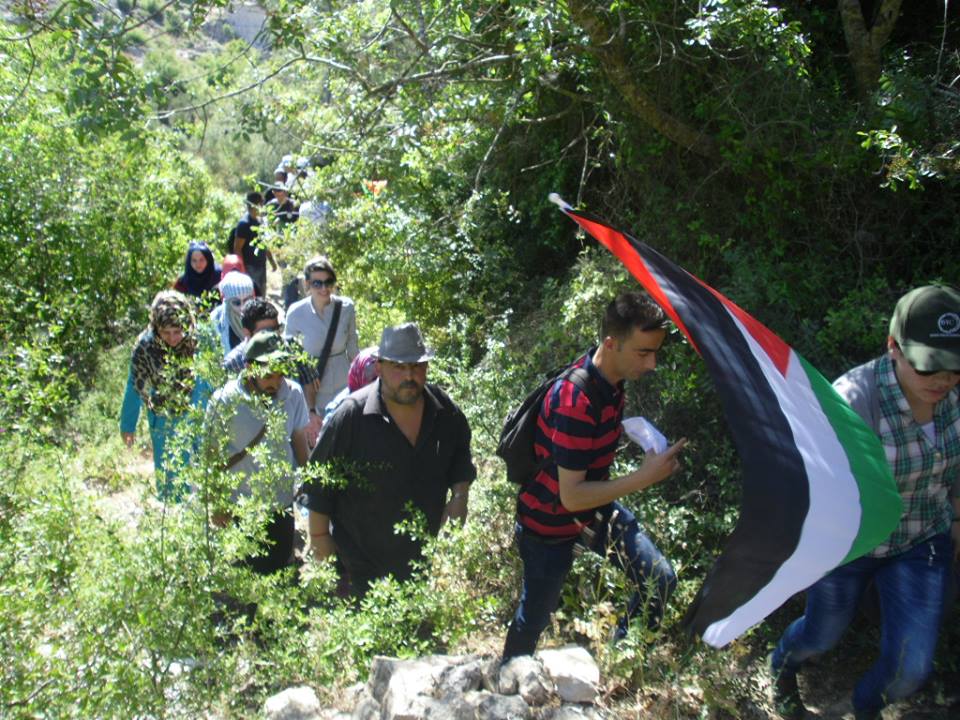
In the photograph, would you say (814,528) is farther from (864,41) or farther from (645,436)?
(864,41)

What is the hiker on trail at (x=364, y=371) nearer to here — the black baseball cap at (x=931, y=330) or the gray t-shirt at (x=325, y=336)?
the gray t-shirt at (x=325, y=336)

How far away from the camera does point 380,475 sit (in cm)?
439

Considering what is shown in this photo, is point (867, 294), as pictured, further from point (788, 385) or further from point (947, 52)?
point (788, 385)

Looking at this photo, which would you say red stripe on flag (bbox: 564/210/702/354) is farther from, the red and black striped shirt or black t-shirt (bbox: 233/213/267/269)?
black t-shirt (bbox: 233/213/267/269)

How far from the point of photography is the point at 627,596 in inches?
159

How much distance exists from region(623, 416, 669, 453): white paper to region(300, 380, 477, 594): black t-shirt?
3.45ft

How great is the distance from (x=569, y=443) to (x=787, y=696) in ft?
5.13

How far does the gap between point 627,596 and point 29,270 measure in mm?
8878

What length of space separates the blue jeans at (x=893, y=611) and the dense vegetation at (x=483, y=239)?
464 mm

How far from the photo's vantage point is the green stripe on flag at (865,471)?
3.19 metres

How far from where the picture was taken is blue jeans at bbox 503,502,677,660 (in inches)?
154

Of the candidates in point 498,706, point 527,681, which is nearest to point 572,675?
point 527,681

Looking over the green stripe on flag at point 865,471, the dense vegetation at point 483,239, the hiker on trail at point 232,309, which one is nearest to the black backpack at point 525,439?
the dense vegetation at point 483,239

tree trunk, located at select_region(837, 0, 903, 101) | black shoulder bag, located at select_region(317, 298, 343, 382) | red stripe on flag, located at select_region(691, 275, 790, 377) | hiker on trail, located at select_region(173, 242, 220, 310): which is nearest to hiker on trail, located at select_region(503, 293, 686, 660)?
red stripe on flag, located at select_region(691, 275, 790, 377)
